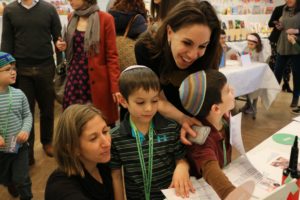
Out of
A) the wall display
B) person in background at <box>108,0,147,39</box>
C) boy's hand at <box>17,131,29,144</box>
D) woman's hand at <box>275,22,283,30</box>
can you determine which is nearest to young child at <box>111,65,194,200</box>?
boy's hand at <box>17,131,29,144</box>

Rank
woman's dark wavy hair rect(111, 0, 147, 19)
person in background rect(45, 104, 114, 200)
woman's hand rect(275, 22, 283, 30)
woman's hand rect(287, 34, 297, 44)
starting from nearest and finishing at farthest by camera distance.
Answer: person in background rect(45, 104, 114, 200) → woman's dark wavy hair rect(111, 0, 147, 19) → woman's hand rect(287, 34, 297, 44) → woman's hand rect(275, 22, 283, 30)

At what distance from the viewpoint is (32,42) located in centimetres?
240

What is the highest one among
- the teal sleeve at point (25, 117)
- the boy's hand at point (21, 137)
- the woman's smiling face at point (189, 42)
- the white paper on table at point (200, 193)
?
the woman's smiling face at point (189, 42)

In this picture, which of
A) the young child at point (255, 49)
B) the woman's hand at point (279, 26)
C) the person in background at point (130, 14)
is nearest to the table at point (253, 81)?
the young child at point (255, 49)

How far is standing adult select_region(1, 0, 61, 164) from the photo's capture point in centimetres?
234

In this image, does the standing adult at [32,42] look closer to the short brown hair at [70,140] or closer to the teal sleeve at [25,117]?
the teal sleeve at [25,117]

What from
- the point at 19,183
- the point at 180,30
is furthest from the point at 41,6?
the point at 180,30

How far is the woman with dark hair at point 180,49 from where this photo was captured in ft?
3.55

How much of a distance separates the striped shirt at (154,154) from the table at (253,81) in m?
2.19

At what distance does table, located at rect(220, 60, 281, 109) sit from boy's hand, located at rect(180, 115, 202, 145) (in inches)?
86.5

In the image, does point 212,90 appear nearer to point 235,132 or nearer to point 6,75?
point 235,132

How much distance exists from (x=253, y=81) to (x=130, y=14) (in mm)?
1944

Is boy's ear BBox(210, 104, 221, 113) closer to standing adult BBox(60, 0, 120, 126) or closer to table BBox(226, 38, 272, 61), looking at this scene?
standing adult BBox(60, 0, 120, 126)

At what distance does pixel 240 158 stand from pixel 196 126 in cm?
26
